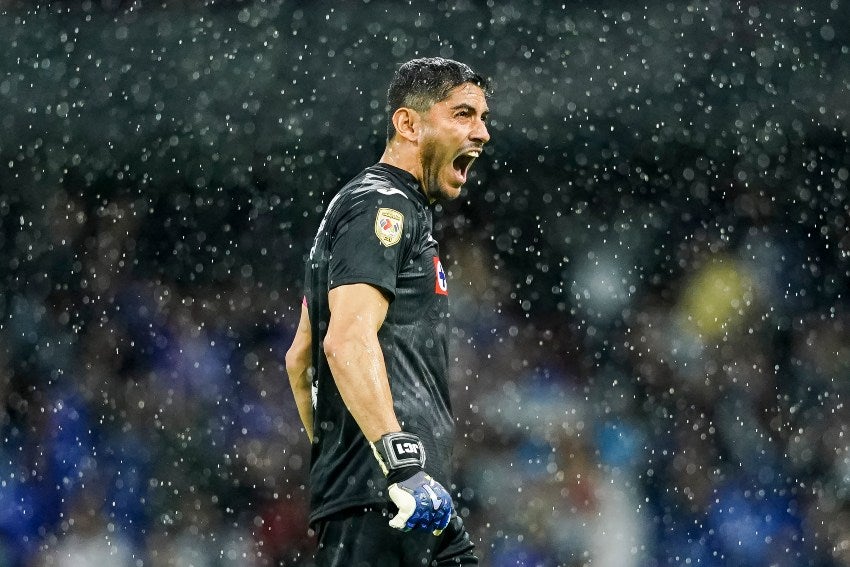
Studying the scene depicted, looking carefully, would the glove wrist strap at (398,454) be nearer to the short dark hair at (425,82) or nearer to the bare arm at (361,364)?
the bare arm at (361,364)

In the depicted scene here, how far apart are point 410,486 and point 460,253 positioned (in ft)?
13.1

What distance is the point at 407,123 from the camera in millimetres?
2562

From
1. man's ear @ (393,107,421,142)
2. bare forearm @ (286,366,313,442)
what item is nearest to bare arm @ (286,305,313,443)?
bare forearm @ (286,366,313,442)

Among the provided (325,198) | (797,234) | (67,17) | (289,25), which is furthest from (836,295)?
(67,17)

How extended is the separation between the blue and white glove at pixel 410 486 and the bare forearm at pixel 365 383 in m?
0.03

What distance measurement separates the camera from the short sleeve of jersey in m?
2.20

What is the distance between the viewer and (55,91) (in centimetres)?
617

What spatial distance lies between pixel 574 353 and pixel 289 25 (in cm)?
233

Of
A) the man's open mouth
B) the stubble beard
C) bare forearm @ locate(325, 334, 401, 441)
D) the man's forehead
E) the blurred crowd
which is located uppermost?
the blurred crowd

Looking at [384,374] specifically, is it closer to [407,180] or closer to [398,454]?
Result: [398,454]

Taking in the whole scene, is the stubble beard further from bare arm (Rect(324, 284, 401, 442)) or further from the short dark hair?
bare arm (Rect(324, 284, 401, 442))

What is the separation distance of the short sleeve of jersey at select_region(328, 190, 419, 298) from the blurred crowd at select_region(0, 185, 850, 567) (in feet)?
10.4

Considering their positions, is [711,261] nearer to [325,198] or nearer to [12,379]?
[325,198]

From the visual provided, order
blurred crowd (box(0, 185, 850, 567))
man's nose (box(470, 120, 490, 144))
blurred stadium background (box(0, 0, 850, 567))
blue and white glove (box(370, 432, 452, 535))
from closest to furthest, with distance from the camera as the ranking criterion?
Result: blue and white glove (box(370, 432, 452, 535))
man's nose (box(470, 120, 490, 144))
blurred crowd (box(0, 185, 850, 567))
blurred stadium background (box(0, 0, 850, 567))
